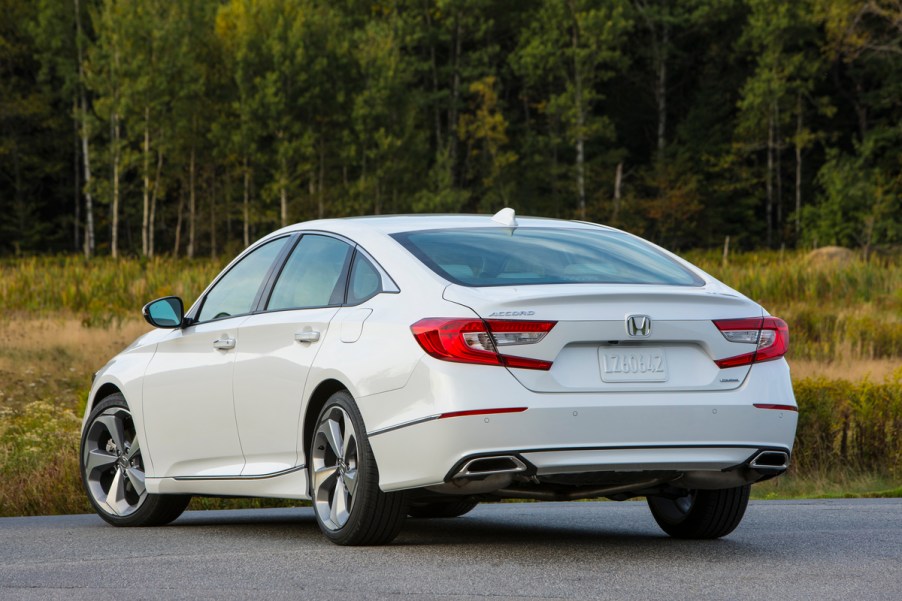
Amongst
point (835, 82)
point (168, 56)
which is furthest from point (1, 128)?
point (835, 82)

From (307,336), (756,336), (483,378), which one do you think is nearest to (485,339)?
(483,378)

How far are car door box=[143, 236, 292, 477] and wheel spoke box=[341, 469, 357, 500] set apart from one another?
1.08 metres

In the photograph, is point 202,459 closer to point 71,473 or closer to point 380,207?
point 71,473

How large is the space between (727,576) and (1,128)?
77.2 m

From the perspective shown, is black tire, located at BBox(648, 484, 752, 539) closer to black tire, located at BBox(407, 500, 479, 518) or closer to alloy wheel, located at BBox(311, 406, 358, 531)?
black tire, located at BBox(407, 500, 479, 518)

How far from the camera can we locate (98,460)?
29.6 feet

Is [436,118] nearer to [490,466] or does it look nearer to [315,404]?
[315,404]

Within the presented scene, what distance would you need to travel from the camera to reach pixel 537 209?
261 feet

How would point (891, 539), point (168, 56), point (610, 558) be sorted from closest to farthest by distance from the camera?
point (610, 558), point (891, 539), point (168, 56)

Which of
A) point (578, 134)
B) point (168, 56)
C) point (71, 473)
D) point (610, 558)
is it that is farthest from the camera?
point (578, 134)

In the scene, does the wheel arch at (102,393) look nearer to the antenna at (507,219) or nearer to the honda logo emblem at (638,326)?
the antenna at (507,219)

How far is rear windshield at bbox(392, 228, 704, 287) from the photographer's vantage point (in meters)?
6.90

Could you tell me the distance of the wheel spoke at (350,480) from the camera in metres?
6.84

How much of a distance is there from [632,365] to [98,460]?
3.91 metres
